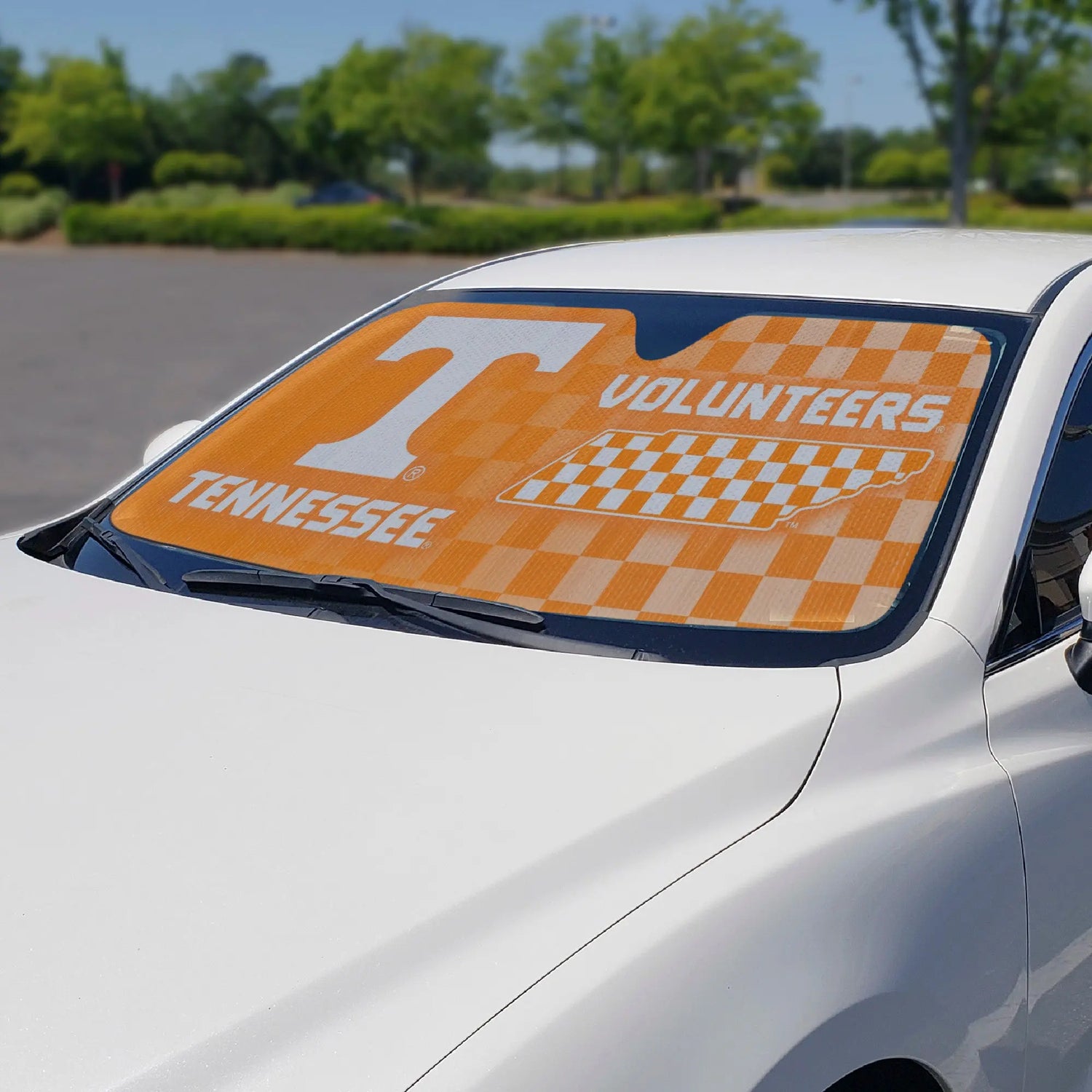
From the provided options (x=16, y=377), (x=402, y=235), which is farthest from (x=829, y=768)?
(x=402, y=235)

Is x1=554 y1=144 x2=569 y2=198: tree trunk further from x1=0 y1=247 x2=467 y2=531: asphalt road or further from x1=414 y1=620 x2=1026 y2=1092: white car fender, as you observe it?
x1=414 y1=620 x2=1026 y2=1092: white car fender

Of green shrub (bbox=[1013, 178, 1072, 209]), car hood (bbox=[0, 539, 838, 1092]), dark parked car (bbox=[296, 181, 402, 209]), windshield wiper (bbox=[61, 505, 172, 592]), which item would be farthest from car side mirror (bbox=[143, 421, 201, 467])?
green shrub (bbox=[1013, 178, 1072, 209])

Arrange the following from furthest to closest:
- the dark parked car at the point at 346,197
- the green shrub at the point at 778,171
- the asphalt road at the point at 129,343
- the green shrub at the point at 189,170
A: the green shrub at the point at 778,171, the green shrub at the point at 189,170, the dark parked car at the point at 346,197, the asphalt road at the point at 129,343

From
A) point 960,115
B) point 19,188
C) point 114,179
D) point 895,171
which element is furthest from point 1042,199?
point 19,188

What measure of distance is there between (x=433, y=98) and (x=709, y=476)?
52252 mm

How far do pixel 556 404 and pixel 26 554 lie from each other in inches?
41.3

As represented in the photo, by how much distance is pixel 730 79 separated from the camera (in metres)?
52.9

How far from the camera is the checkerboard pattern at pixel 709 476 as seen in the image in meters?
2.24

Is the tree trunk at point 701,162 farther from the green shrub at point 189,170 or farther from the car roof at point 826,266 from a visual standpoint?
the car roof at point 826,266

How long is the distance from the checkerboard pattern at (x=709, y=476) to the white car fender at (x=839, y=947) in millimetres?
376

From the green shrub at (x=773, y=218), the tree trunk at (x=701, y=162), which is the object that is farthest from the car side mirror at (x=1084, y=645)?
the tree trunk at (x=701, y=162)

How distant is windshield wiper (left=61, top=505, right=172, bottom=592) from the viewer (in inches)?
96.2

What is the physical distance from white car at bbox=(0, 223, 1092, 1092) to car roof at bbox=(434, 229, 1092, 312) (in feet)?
0.05

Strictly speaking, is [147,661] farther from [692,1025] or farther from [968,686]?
[968,686]
